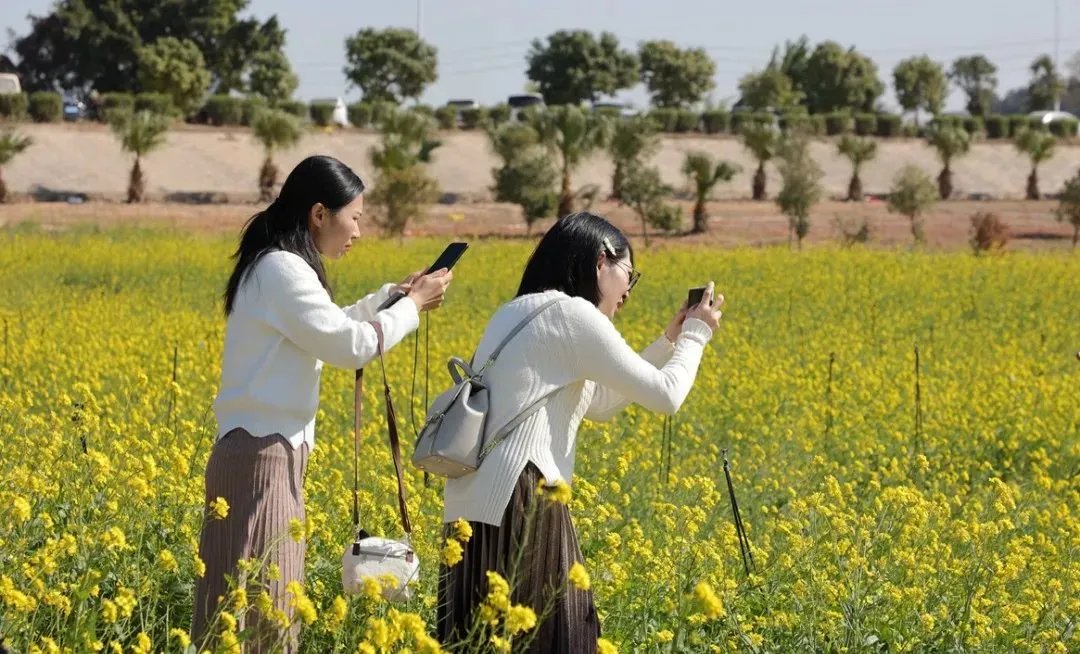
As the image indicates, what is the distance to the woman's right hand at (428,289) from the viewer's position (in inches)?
138

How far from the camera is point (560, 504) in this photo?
3332 millimetres

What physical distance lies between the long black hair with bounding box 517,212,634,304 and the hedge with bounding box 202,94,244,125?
45.8 meters

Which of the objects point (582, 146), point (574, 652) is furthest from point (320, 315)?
point (582, 146)

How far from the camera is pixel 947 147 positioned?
5012cm

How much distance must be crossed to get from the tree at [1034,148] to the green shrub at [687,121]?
10.9 m

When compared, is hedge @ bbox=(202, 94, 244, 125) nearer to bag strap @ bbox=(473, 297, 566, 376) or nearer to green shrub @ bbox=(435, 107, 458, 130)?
green shrub @ bbox=(435, 107, 458, 130)

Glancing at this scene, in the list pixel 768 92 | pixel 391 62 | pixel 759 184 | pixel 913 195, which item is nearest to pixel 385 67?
pixel 391 62

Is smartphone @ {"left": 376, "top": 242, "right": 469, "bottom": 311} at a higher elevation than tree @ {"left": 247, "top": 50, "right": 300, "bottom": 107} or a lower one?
lower

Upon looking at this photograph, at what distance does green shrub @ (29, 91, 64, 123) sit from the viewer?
1741 inches

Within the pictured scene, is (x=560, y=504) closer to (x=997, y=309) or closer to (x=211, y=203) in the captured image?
(x=997, y=309)

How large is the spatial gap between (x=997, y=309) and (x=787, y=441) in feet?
30.5

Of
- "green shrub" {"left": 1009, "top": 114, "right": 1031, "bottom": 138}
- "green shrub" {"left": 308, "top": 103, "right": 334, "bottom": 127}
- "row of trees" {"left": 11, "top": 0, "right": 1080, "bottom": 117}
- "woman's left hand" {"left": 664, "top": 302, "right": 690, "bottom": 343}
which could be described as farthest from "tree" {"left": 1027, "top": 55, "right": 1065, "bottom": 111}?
"woman's left hand" {"left": 664, "top": 302, "right": 690, "bottom": 343}

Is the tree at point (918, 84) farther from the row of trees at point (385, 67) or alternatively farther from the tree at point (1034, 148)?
the tree at point (1034, 148)

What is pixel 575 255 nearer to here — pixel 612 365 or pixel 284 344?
pixel 612 365
